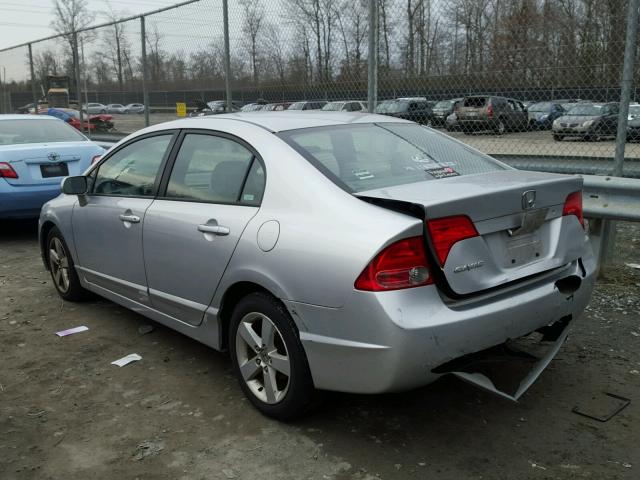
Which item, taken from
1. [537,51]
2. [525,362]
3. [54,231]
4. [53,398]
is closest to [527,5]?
[537,51]

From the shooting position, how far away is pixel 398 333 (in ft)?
8.37

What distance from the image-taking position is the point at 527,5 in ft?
19.5

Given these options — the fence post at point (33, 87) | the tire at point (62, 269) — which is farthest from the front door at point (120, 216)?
the fence post at point (33, 87)

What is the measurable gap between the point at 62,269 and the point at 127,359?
1.56 metres

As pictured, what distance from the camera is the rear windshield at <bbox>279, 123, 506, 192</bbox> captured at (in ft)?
10.4

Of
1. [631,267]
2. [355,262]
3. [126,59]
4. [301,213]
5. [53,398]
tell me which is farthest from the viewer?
[126,59]

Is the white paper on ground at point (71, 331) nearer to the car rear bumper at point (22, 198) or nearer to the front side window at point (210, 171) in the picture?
the front side window at point (210, 171)

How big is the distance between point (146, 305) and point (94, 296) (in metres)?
1.45

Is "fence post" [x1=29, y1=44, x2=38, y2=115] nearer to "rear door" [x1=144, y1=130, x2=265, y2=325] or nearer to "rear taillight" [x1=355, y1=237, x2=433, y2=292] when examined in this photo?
"rear door" [x1=144, y1=130, x2=265, y2=325]

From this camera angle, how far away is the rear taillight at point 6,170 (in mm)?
7070

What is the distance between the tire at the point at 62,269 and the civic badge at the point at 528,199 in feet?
11.9

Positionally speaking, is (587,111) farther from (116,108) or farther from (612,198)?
(116,108)

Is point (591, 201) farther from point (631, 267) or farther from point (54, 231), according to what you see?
point (54, 231)

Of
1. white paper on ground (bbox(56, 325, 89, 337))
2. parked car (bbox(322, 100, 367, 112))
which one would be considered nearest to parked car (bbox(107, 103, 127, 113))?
parked car (bbox(322, 100, 367, 112))
